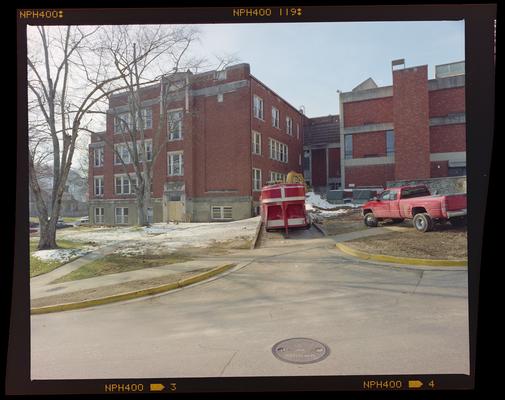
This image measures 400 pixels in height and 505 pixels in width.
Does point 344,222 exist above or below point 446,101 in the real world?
below

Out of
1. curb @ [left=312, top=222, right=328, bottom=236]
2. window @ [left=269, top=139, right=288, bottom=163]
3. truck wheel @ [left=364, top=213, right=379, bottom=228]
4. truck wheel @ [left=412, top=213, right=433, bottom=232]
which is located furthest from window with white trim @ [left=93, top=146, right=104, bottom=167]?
truck wheel @ [left=412, top=213, right=433, bottom=232]

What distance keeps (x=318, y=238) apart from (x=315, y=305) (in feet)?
3.07

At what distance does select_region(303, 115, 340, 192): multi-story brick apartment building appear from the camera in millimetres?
3024

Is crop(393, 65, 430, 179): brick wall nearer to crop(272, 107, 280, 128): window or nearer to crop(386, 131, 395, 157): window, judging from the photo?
crop(386, 131, 395, 157): window

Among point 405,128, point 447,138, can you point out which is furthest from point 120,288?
point 447,138

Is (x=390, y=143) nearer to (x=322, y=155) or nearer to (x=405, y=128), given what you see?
(x=405, y=128)

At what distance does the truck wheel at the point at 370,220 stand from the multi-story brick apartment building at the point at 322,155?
1.77 ft

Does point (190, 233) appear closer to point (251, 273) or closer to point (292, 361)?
point (251, 273)

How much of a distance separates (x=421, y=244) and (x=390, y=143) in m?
1.30

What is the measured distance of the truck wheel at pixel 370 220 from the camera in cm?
301

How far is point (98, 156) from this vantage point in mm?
2953

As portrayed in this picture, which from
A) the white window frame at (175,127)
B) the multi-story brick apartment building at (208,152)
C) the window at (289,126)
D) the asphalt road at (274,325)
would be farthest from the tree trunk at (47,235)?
the window at (289,126)

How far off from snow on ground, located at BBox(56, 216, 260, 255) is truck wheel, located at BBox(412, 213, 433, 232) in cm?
229

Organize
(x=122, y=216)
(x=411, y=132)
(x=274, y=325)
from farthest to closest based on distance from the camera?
(x=122, y=216), (x=411, y=132), (x=274, y=325)
